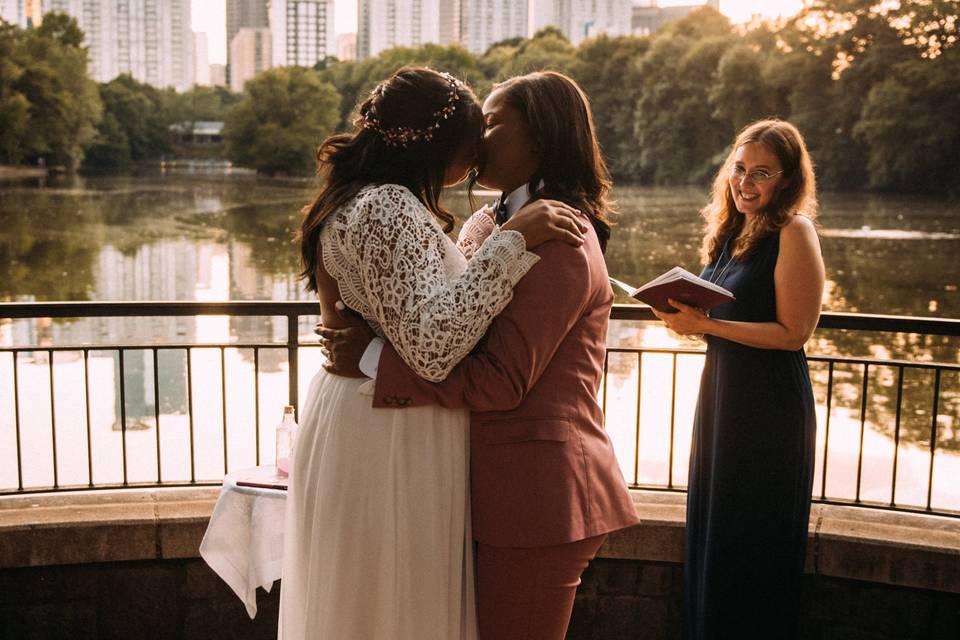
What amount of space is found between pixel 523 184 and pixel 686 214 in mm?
45526

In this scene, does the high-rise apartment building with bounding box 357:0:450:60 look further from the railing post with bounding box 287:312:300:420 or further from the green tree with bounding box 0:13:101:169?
the railing post with bounding box 287:312:300:420

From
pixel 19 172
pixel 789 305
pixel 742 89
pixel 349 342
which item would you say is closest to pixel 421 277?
pixel 349 342

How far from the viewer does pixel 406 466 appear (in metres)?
2.00

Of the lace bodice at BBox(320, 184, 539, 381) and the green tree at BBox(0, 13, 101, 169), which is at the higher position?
the green tree at BBox(0, 13, 101, 169)

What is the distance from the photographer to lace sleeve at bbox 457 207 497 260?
2307 millimetres

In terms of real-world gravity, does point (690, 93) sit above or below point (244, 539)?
above

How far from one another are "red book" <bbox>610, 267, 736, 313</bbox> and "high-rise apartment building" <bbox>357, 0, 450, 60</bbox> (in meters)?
95.2

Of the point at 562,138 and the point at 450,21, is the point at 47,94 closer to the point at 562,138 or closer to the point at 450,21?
the point at 450,21

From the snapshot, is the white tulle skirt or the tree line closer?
the white tulle skirt

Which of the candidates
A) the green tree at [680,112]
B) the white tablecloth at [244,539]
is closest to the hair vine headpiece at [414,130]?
the white tablecloth at [244,539]

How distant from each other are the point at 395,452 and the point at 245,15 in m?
166

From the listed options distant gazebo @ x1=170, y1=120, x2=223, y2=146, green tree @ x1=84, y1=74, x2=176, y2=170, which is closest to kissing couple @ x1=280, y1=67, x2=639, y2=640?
green tree @ x1=84, y1=74, x2=176, y2=170

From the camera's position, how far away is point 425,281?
1.84 meters

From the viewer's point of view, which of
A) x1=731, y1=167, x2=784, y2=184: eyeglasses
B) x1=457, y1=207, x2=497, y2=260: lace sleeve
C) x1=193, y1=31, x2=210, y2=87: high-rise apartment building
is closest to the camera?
x1=457, y1=207, x2=497, y2=260: lace sleeve
